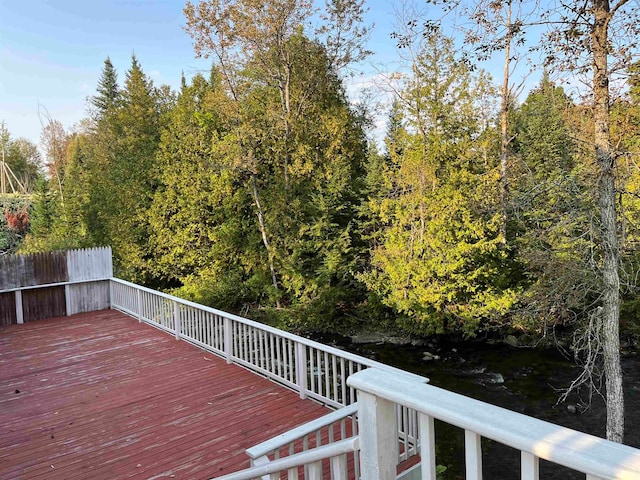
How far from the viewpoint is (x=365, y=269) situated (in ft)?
44.7

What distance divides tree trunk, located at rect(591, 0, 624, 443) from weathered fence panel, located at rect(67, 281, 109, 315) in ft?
32.4

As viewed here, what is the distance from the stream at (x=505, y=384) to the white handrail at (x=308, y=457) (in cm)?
520

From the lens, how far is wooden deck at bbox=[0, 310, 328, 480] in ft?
13.0

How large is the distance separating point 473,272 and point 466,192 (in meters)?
2.12

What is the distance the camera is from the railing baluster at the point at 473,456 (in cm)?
92

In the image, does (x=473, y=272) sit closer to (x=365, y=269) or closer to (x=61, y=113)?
(x=365, y=269)

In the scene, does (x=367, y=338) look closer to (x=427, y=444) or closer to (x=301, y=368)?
(x=301, y=368)

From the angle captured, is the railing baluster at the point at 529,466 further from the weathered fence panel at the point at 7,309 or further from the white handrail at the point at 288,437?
the weathered fence panel at the point at 7,309

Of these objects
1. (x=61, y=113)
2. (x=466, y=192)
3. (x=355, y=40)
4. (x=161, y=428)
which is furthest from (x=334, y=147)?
(x=61, y=113)

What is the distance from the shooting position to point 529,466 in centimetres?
84

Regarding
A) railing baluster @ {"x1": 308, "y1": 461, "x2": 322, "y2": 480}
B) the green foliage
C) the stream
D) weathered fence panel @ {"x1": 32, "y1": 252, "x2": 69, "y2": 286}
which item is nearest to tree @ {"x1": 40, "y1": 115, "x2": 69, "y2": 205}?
weathered fence panel @ {"x1": 32, "y1": 252, "x2": 69, "y2": 286}

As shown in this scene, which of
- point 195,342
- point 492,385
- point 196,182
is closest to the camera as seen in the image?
point 195,342

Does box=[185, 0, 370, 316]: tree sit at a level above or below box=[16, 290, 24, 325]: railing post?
above

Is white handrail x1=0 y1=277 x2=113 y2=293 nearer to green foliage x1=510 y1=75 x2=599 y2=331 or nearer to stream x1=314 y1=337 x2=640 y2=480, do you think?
stream x1=314 y1=337 x2=640 y2=480
